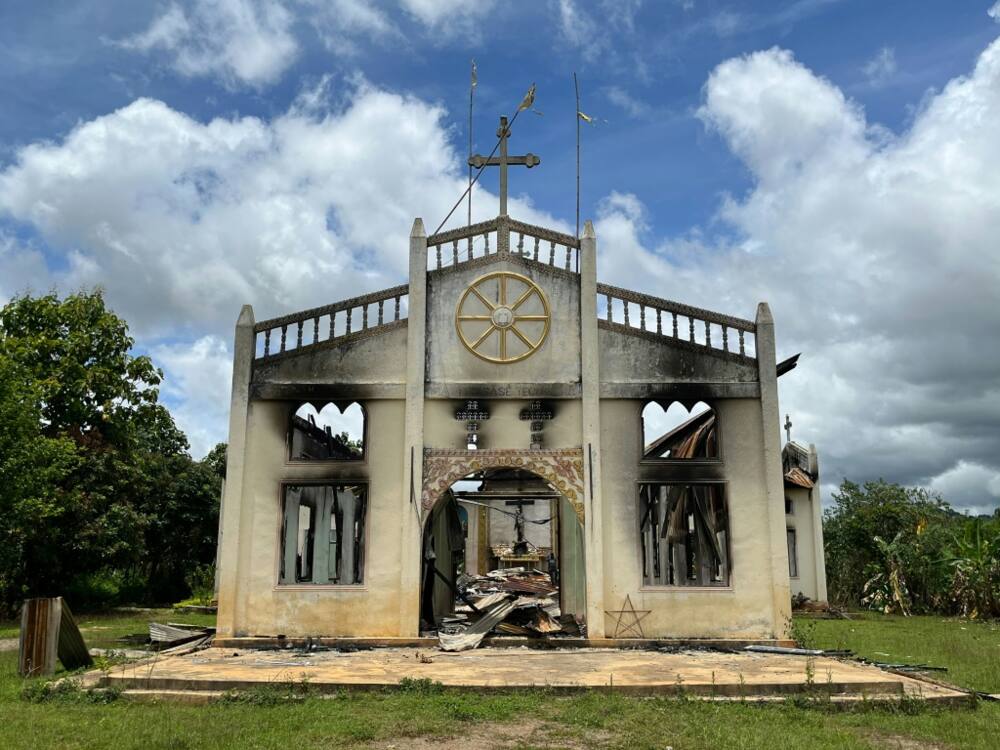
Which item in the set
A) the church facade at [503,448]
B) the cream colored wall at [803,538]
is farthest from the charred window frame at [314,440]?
the cream colored wall at [803,538]

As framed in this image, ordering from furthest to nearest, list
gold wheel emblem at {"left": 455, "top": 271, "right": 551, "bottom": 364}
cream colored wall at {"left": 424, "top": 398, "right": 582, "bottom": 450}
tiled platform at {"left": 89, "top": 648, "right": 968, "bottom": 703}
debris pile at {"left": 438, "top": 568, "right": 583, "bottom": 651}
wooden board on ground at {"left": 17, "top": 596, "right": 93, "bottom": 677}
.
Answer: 1. gold wheel emblem at {"left": 455, "top": 271, "right": 551, "bottom": 364}
2. cream colored wall at {"left": 424, "top": 398, "right": 582, "bottom": 450}
3. debris pile at {"left": 438, "top": 568, "right": 583, "bottom": 651}
4. wooden board on ground at {"left": 17, "top": 596, "right": 93, "bottom": 677}
5. tiled platform at {"left": 89, "top": 648, "right": 968, "bottom": 703}

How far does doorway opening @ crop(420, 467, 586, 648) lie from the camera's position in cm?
1497

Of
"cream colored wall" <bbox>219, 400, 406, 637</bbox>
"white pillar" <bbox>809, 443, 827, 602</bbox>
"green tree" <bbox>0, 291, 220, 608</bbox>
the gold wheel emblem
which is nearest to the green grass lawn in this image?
"cream colored wall" <bbox>219, 400, 406, 637</bbox>

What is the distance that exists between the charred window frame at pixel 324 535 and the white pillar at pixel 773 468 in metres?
6.99

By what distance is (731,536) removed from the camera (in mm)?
14852

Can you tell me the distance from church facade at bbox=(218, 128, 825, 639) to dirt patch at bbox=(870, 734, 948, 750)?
20.9 ft

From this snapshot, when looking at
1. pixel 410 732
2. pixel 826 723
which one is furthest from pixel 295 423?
pixel 826 723

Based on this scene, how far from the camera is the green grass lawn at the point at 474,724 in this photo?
776 cm

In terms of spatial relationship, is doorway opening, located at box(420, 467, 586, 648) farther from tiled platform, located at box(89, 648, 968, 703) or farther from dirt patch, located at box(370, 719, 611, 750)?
dirt patch, located at box(370, 719, 611, 750)

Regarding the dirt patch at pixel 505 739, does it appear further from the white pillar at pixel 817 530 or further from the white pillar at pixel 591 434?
the white pillar at pixel 817 530

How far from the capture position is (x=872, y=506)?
102 ft

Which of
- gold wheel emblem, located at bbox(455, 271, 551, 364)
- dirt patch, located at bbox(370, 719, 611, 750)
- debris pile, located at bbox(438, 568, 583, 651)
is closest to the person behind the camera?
dirt patch, located at bbox(370, 719, 611, 750)

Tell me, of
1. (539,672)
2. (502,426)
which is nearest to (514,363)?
(502,426)

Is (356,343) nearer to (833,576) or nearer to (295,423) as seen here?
(295,423)
